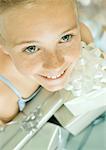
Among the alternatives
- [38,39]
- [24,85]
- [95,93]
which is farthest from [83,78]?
[38,39]

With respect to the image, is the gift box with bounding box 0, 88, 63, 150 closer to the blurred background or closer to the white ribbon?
the white ribbon

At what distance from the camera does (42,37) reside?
0.81m

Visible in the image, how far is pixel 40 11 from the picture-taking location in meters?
0.80

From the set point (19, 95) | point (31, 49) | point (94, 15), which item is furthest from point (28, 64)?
point (94, 15)

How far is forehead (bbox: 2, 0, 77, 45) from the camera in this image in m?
0.80

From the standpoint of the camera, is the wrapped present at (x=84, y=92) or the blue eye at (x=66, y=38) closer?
the blue eye at (x=66, y=38)

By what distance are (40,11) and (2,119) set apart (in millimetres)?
369

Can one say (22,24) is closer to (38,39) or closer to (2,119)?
(38,39)

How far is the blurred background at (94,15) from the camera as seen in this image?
1.31 meters

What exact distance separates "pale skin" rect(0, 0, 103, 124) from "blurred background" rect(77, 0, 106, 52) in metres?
0.42

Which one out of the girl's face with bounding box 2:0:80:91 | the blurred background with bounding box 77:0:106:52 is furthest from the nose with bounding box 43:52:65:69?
the blurred background with bounding box 77:0:106:52

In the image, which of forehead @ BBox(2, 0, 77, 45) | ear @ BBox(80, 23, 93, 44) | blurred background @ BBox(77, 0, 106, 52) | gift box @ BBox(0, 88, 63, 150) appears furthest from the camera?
blurred background @ BBox(77, 0, 106, 52)

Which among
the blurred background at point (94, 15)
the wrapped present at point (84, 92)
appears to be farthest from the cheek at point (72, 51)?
the blurred background at point (94, 15)

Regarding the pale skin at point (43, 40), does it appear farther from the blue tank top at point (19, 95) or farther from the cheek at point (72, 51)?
the blue tank top at point (19, 95)
